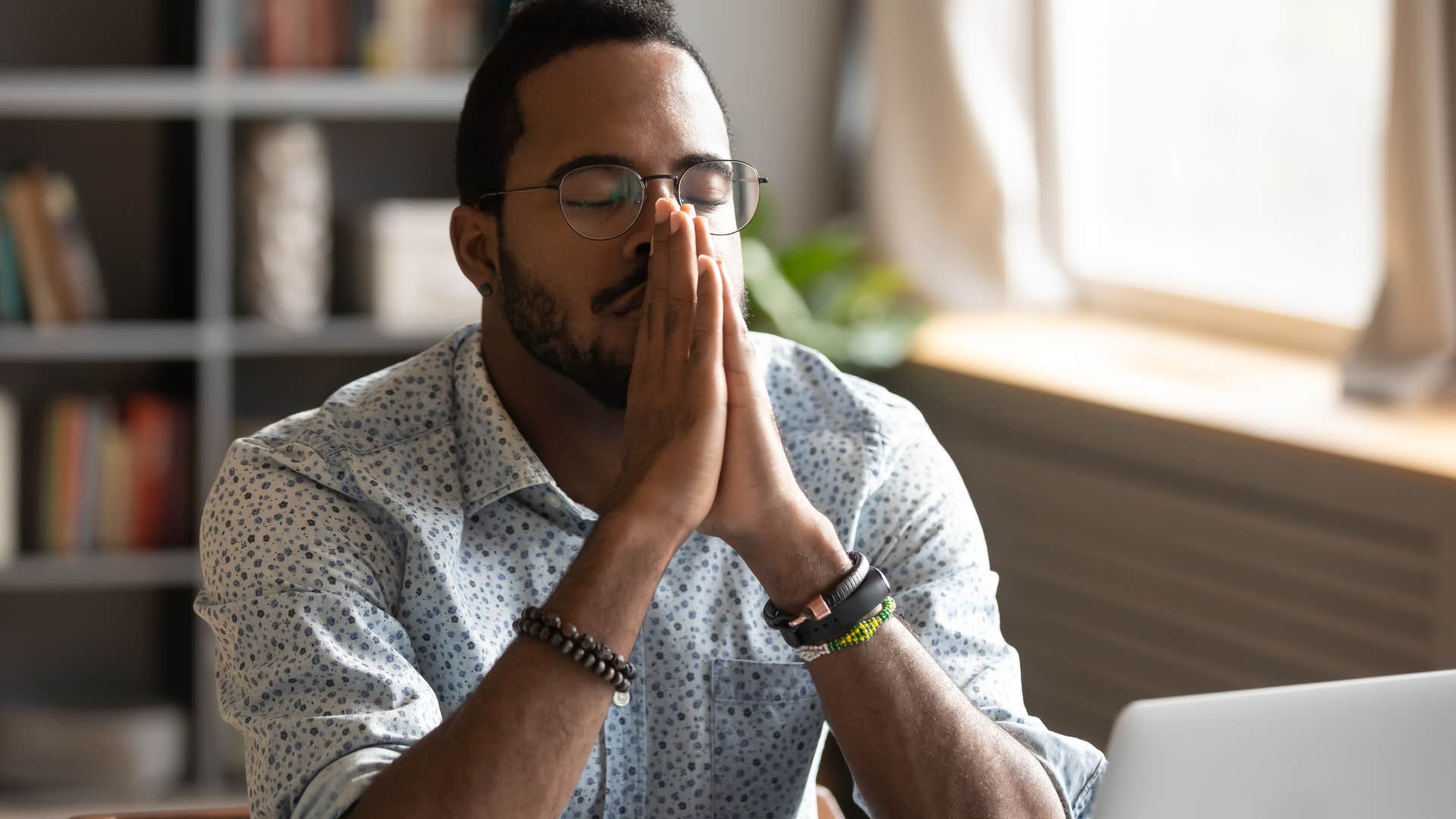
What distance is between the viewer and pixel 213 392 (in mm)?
2850

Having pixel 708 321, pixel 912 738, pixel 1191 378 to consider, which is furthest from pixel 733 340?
pixel 1191 378

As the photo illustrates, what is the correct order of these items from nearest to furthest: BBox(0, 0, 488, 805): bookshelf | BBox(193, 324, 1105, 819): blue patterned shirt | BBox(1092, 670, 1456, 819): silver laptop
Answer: BBox(1092, 670, 1456, 819): silver laptop < BBox(193, 324, 1105, 819): blue patterned shirt < BBox(0, 0, 488, 805): bookshelf

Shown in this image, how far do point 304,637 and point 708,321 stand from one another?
0.39 metres

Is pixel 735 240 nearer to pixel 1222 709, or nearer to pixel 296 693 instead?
pixel 296 693

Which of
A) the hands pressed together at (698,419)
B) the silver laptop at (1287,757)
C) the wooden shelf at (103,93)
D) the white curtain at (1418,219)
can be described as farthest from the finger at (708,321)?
the wooden shelf at (103,93)

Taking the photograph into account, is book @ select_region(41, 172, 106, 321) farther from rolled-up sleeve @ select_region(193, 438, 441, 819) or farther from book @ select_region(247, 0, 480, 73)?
rolled-up sleeve @ select_region(193, 438, 441, 819)

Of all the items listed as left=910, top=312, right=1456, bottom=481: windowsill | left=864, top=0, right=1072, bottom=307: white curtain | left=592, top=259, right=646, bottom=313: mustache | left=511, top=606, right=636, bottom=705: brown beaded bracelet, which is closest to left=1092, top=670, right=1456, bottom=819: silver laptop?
left=511, top=606, right=636, bottom=705: brown beaded bracelet

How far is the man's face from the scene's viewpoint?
1344 millimetres

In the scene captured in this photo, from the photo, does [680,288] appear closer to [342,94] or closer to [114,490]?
[342,94]

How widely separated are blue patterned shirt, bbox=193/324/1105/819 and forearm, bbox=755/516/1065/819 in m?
0.07

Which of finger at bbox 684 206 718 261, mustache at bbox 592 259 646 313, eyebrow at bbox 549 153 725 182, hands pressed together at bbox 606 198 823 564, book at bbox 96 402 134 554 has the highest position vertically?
eyebrow at bbox 549 153 725 182

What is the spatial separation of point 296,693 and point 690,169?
1.75 feet

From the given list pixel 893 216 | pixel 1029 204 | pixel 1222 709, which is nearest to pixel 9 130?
pixel 893 216

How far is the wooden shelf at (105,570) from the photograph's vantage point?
2783 millimetres
